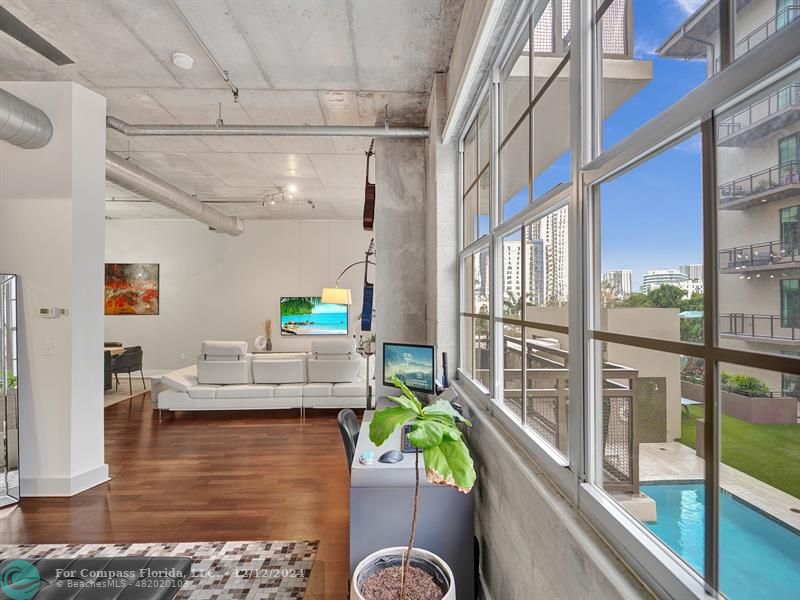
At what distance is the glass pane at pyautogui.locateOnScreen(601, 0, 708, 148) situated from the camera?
0.73 meters

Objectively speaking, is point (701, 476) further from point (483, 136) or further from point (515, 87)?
point (483, 136)

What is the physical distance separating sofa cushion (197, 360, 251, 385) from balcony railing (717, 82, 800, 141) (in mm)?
5550

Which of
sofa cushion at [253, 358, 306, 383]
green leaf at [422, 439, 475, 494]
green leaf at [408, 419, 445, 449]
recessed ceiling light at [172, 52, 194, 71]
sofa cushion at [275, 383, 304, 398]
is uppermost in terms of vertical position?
recessed ceiling light at [172, 52, 194, 71]

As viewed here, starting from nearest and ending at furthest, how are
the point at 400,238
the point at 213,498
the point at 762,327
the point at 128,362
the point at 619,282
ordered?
the point at 762,327 < the point at 619,282 < the point at 213,498 < the point at 400,238 < the point at 128,362

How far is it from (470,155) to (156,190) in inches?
167

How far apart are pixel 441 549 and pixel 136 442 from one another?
13.0 ft

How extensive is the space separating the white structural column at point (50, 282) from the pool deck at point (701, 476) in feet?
12.7

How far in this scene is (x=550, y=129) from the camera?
1452mm

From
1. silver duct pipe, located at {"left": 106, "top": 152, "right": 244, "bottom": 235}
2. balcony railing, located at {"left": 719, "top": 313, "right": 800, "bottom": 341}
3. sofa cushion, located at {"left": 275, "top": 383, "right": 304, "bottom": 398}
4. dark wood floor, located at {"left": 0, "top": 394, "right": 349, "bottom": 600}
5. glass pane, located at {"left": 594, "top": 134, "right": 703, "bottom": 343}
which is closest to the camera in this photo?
balcony railing, located at {"left": 719, "top": 313, "right": 800, "bottom": 341}

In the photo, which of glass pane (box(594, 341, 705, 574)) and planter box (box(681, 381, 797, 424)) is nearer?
planter box (box(681, 381, 797, 424))

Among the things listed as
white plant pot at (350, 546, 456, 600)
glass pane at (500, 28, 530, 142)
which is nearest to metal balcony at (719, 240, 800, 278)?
glass pane at (500, 28, 530, 142)

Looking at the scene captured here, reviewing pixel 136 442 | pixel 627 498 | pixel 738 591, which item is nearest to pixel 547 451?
pixel 627 498

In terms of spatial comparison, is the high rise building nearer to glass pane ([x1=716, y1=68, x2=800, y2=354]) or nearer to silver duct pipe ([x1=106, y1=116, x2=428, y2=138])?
glass pane ([x1=716, y1=68, x2=800, y2=354])

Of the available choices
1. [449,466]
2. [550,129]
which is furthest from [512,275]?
[449,466]
